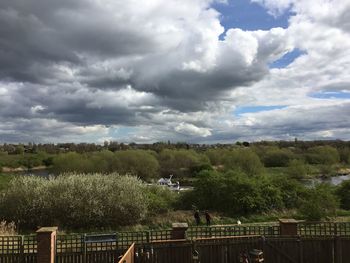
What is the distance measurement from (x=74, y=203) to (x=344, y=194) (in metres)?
17.6

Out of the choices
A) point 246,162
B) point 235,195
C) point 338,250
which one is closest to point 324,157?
point 246,162

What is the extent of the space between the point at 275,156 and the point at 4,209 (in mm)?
66050

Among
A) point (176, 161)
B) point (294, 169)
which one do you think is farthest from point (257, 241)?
point (176, 161)

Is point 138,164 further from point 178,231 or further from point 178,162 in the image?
point 178,231

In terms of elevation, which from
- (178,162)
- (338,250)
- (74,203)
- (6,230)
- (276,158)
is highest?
(276,158)

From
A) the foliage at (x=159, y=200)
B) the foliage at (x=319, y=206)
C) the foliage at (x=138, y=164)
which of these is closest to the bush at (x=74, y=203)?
the foliage at (x=159, y=200)

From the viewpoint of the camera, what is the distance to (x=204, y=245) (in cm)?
1265

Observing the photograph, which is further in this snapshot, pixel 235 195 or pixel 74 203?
pixel 235 195

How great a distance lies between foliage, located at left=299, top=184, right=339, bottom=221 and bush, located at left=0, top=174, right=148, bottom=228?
335 inches

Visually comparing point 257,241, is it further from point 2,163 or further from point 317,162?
point 2,163

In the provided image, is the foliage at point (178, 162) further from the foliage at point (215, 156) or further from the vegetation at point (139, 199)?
the vegetation at point (139, 199)

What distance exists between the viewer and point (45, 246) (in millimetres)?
12664

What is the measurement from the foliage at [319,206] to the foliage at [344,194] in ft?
15.6

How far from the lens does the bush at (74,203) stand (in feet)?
74.4
